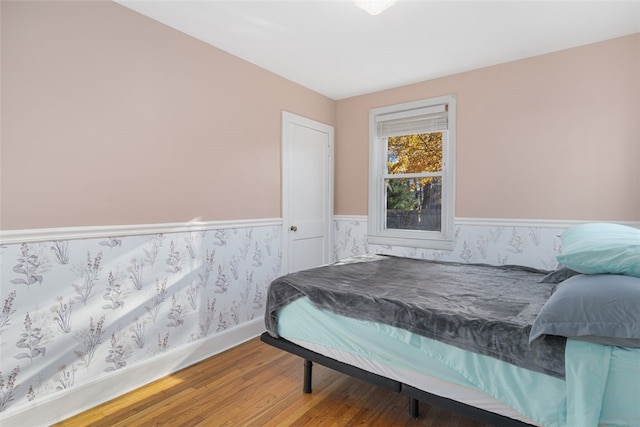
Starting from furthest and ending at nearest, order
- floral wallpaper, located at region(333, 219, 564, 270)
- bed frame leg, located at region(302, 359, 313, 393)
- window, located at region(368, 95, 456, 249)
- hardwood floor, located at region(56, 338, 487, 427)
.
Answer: window, located at region(368, 95, 456, 249)
floral wallpaper, located at region(333, 219, 564, 270)
bed frame leg, located at region(302, 359, 313, 393)
hardwood floor, located at region(56, 338, 487, 427)

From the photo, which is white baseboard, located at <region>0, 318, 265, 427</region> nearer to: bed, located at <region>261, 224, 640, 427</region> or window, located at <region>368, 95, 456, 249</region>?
bed, located at <region>261, 224, 640, 427</region>

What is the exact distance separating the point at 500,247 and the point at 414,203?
98 cm

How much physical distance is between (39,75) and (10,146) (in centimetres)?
43

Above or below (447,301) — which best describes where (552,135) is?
above

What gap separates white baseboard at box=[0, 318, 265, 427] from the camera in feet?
6.04

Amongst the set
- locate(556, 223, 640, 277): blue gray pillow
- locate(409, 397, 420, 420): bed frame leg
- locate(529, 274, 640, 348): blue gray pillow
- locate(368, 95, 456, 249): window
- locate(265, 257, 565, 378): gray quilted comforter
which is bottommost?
locate(409, 397, 420, 420): bed frame leg

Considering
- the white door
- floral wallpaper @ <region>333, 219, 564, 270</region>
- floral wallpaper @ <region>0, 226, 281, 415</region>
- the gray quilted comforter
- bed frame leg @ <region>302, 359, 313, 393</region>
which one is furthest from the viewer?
the white door

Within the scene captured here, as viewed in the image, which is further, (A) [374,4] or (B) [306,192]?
(B) [306,192]

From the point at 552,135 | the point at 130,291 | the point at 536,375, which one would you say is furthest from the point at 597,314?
the point at 130,291

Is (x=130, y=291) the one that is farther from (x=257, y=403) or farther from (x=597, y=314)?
(x=597, y=314)

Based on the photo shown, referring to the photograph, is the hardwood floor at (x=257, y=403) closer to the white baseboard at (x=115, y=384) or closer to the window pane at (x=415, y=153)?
the white baseboard at (x=115, y=384)

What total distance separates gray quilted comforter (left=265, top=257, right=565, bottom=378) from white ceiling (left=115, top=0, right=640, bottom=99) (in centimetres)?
179

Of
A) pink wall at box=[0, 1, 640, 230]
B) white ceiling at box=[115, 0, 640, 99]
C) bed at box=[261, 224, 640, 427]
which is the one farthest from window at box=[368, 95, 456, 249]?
bed at box=[261, 224, 640, 427]

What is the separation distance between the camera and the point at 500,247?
10.2 ft
